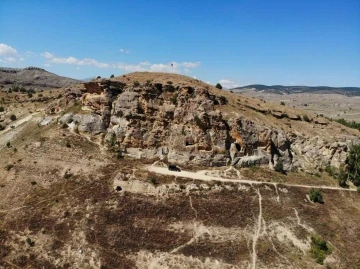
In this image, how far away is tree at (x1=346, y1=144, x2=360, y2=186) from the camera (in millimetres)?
72938

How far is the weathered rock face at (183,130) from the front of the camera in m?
71.0

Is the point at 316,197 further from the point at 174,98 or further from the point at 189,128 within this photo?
the point at 174,98

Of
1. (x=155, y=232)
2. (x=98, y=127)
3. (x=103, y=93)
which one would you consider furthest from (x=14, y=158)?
(x=155, y=232)

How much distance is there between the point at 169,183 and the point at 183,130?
1420 cm

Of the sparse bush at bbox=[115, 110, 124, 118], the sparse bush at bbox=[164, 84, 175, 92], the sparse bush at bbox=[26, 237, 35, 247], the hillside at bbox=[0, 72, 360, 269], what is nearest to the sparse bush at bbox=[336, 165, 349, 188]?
the hillside at bbox=[0, 72, 360, 269]

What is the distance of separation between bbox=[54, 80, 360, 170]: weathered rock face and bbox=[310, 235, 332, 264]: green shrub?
2147 cm

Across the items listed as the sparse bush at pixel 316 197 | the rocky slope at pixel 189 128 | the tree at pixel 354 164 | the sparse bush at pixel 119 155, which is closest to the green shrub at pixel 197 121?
the rocky slope at pixel 189 128

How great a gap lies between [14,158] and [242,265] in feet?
160

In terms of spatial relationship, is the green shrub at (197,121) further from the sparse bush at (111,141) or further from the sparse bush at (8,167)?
the sparse bush at (8,167)

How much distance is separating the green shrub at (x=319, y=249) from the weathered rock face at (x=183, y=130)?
70.4 ft

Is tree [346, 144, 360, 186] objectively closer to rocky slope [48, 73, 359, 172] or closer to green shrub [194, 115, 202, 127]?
rocky slope [48, 73, 359, 172]

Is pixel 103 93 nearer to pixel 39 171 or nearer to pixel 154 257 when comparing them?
pixel 39 171

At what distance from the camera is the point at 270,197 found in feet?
207

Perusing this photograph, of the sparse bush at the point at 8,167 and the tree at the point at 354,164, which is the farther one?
the tree at the point at 354,164
